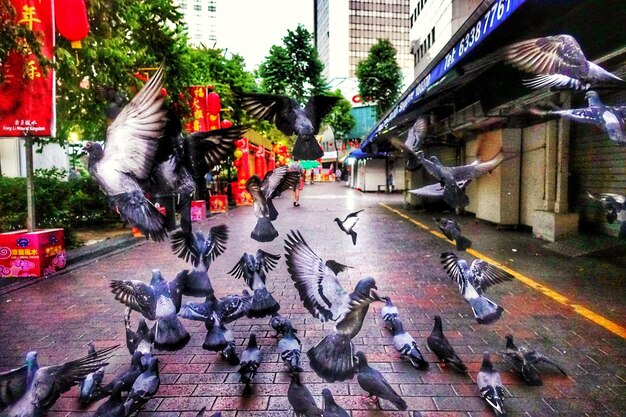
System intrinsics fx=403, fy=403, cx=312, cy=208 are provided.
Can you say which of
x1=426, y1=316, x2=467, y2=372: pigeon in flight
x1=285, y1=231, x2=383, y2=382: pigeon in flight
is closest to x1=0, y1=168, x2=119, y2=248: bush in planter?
x1=285, y1=231, x2=383, y2=382: pigeon in flight

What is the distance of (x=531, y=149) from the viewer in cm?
1004

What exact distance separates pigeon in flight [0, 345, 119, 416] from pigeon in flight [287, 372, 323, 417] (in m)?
1.47

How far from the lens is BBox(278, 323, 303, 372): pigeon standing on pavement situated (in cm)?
342

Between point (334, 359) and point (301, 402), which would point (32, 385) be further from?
point (334, 359)

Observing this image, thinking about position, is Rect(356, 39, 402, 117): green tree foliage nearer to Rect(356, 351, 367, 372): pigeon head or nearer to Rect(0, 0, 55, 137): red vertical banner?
Rect(0, 0, 55, 137): red vertical banner

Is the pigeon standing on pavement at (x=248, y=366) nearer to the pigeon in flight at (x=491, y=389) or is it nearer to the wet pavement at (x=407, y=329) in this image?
the wet pavement at (x=407, y=329)

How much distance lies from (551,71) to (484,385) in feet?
7.41

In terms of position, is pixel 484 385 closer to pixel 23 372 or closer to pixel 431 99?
pixel 23 372

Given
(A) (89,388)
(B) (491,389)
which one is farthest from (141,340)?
(B) (491,389)

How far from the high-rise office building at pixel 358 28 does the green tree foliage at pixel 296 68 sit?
183ft

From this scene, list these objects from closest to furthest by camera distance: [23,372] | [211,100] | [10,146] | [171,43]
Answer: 1. [23,372]
2. [171,43]
3. [211,100]
4. [10,146]

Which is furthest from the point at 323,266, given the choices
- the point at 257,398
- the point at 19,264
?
the point at 19,264

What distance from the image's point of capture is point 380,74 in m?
33.9

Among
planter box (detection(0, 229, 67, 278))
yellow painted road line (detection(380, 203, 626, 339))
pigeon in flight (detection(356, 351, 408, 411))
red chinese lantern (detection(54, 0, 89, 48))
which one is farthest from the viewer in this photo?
planter box (detection(0, 229, 67, 278))
